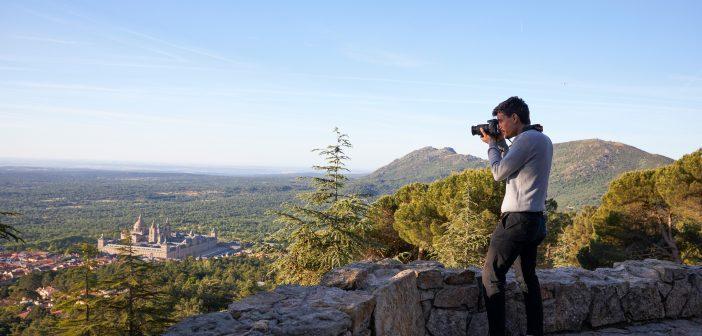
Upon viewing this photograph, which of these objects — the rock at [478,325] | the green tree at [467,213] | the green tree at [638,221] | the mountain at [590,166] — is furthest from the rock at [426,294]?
the mountain at [590,166]

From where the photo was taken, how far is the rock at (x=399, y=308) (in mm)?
2979

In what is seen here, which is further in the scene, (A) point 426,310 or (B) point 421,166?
(B) point 421,166

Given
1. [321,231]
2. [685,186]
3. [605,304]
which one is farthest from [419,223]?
[605,304]

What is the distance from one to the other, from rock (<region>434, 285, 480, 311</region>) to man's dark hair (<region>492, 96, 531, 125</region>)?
164 centimetres

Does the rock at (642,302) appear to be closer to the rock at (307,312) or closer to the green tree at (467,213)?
the rock at (307,312)

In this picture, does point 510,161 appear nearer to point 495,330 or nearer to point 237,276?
point 495,330

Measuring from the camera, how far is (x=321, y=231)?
1034 centimetres

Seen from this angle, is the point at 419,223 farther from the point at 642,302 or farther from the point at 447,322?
the point at 447,322

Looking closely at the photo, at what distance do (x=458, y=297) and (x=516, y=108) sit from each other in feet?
5.86

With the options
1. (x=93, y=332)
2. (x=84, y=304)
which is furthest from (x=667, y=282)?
(x=84, y=304)

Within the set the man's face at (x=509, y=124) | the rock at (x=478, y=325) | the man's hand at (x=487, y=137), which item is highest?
the man's face at (x=509, y=124)

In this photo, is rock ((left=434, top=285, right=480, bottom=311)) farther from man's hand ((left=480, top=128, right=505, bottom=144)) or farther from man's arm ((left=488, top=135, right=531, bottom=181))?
man's hand ((left=480, top=128, right=505, bottom=144))

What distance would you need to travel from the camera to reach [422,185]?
16.9 m

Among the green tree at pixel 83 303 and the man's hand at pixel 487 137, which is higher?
the man's hand at pixel 487 137
